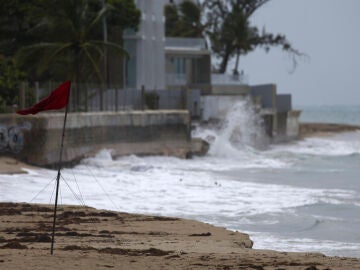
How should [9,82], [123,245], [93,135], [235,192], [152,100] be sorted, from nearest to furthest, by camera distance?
[123,245], [235,192], [9,82], [93,135], [152,100]

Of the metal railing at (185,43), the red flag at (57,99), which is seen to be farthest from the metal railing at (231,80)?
the red flag at (57,99)

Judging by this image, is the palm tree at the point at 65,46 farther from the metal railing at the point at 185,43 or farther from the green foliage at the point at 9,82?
the metal railing at the point at 185,43

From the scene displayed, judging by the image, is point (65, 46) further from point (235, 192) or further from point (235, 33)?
point (235, 33)

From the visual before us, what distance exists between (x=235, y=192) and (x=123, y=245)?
1330 cm

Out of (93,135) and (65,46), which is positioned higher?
(65,46)

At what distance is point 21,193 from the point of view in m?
22.7

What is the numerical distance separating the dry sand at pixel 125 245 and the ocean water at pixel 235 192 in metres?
1.80

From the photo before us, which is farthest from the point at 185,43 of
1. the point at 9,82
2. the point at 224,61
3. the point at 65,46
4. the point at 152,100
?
the point at 9,82

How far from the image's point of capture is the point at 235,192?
26406 mm

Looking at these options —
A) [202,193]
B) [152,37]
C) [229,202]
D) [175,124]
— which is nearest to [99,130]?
[175,124]

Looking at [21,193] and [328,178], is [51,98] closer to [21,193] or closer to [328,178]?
[21,193]

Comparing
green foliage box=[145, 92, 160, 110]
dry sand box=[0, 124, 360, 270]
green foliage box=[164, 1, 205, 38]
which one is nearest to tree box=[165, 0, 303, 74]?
green foliage box=[164, 1, 205, 38]

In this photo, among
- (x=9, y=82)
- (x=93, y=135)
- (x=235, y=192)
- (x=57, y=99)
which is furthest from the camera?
(x=93, y=135)

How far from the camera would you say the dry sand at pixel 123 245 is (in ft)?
36.6
